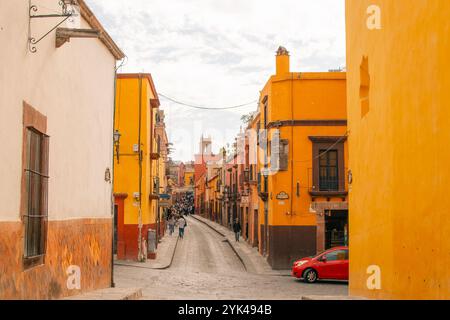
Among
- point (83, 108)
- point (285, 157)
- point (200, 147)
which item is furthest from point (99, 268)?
point (200, 147)

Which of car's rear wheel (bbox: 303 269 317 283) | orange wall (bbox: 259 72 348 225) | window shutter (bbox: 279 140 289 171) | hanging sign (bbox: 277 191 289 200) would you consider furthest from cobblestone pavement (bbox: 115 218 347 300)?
window shutter (bbox: 279 140 289 171)

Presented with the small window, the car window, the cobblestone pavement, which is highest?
the small window

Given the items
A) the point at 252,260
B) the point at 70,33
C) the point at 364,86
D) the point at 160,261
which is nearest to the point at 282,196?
the point at 252,260

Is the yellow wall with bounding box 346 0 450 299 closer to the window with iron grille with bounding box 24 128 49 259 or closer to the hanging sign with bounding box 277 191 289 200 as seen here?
the window with iron grille with bounding box 24 128 49 259

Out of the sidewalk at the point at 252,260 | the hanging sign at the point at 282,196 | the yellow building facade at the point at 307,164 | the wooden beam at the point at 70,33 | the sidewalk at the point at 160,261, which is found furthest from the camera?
the hanging sign at the point at 282,196

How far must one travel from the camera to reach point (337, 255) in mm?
21469

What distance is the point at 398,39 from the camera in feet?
30.8

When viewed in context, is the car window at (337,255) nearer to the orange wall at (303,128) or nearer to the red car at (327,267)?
the red car at (327,267)

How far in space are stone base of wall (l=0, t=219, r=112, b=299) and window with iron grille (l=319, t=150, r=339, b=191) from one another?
12.6m

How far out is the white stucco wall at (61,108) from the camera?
7.50 metres

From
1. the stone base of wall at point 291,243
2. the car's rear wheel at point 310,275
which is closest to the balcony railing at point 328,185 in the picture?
the stone base of wall at point 291,243

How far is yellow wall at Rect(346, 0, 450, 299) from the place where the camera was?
758cm
